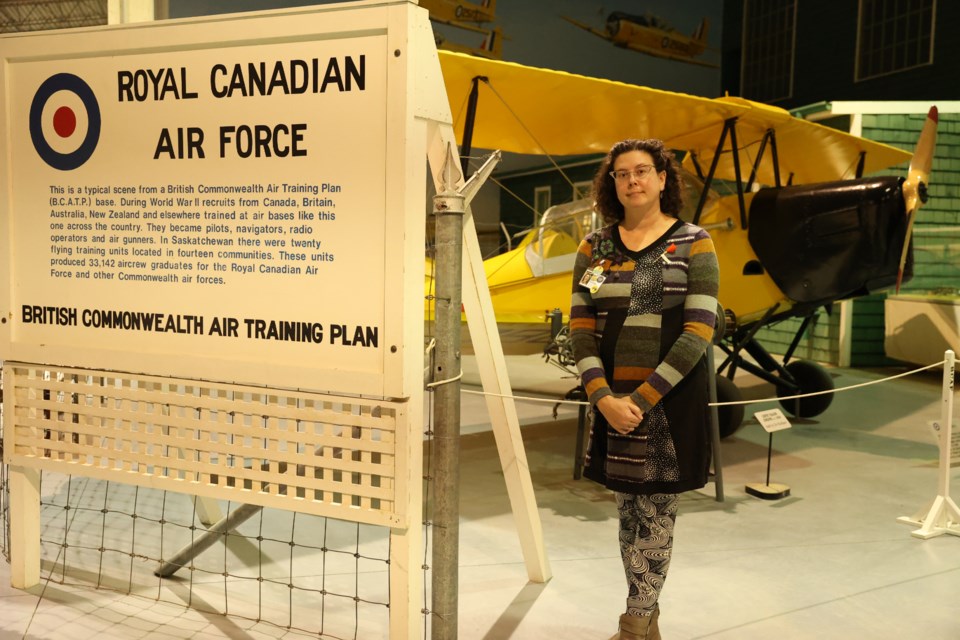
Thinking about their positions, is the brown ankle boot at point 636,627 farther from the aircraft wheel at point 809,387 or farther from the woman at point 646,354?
the aircraft wheel at point 809,387

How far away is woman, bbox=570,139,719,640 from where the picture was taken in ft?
6.88

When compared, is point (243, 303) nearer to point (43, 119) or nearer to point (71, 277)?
point (71, 277)

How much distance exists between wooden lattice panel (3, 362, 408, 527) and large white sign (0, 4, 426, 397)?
3.6 inches

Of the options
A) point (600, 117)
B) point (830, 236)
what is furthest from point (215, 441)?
point (830, 236)

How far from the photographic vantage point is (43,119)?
95.0 inches

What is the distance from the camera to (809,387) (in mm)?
6418

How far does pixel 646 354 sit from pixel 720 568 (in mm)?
1431

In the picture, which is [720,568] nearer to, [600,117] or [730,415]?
[730,415]

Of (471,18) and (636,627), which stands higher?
(471,18)

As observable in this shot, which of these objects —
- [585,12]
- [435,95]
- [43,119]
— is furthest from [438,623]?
[585,12]

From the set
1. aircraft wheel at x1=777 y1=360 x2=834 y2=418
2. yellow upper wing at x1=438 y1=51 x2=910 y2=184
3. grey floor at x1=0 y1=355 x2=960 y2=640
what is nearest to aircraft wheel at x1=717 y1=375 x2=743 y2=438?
grey floor at x1=0 y1=355 x2=960 y2=640

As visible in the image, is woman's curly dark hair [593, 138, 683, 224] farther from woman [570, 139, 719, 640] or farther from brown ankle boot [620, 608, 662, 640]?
brown ankle boot [620, 608, 662, 640]

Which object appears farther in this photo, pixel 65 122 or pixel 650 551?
pixel 65 122

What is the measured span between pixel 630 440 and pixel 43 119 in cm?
207
